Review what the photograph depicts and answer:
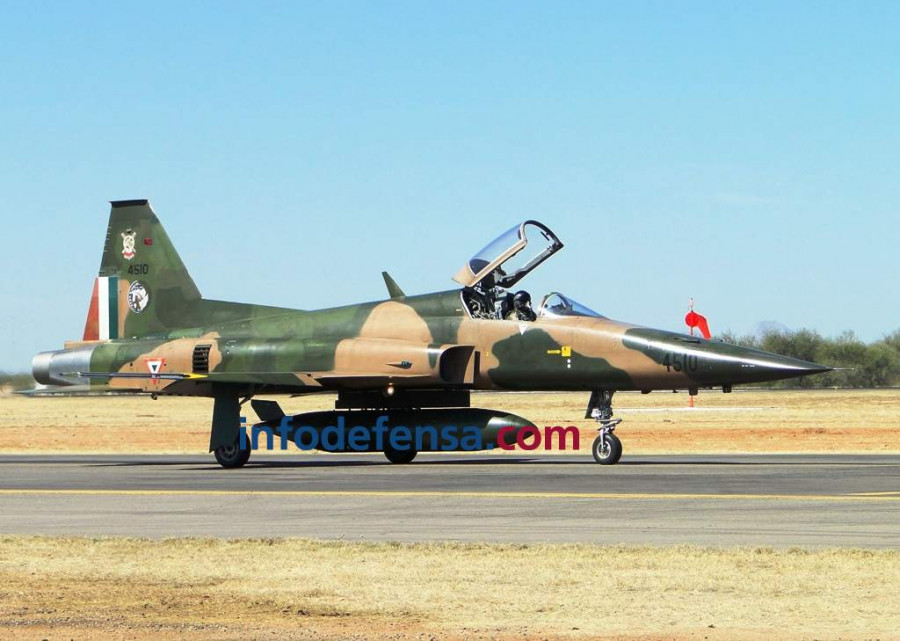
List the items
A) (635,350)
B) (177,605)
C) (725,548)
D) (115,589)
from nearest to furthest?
(177,605) → (115,589) → (725,548) → (635,350)

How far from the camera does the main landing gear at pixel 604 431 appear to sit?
890 inches

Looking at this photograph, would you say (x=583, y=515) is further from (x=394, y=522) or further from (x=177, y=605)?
(x=177, y=605)

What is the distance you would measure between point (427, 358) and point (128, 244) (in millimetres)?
7860

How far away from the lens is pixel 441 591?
30.6 feet

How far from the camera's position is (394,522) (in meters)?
13.8

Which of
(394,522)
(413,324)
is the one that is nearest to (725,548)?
(394,522)

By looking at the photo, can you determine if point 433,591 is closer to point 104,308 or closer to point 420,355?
point 420,355

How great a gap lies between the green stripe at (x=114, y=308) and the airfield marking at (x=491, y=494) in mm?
8887

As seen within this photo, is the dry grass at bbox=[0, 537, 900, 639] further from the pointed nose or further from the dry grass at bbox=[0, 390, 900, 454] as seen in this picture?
the dry grass at bbox=[0, 390, 900, 454]

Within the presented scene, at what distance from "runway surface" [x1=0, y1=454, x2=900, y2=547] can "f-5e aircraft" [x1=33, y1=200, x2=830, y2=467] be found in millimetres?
1101

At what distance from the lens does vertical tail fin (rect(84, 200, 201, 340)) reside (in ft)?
88.3

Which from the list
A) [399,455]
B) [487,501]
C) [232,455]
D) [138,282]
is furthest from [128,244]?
[487,501]

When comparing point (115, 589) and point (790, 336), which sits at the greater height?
point (790, 336)

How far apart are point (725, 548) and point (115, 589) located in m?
5.07
